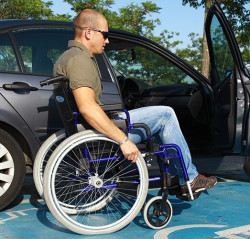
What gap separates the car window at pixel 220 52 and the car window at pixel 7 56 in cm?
207

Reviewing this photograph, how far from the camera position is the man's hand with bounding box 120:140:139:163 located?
3.48 m

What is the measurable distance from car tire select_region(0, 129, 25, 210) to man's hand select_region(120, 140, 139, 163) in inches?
44.9

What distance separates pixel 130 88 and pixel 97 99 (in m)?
2.08

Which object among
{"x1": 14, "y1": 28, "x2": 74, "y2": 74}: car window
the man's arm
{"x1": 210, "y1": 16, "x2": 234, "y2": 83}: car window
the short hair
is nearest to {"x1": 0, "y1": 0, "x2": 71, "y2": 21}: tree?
{"x1": 210, "y1": 16, "x2": 234, "y2": 83}: car window

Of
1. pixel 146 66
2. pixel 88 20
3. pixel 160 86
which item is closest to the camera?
pixel 88 20

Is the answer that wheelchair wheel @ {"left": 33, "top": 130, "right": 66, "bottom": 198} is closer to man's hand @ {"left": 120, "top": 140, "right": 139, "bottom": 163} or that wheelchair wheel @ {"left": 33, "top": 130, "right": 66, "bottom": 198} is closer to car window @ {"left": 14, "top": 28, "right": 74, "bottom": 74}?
car window @ {"left": 14, "top": 28, "right": 74, "bottom": 74}

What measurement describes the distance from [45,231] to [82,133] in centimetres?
81

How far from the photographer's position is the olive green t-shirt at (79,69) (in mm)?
3443

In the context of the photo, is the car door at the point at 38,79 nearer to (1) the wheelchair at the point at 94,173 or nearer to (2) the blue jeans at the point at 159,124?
(2) the blue jeans at the point at 159,124

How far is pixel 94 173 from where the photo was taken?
3643mm

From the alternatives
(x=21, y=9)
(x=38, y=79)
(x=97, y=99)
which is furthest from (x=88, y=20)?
(x=21, y=9)

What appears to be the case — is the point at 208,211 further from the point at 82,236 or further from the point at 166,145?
the point at 82,236

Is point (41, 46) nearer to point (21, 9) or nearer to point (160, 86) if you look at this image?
point (160, 86)

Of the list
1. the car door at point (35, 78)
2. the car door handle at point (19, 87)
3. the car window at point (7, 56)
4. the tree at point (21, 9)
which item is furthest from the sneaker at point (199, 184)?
the tree at point (21, 9)
